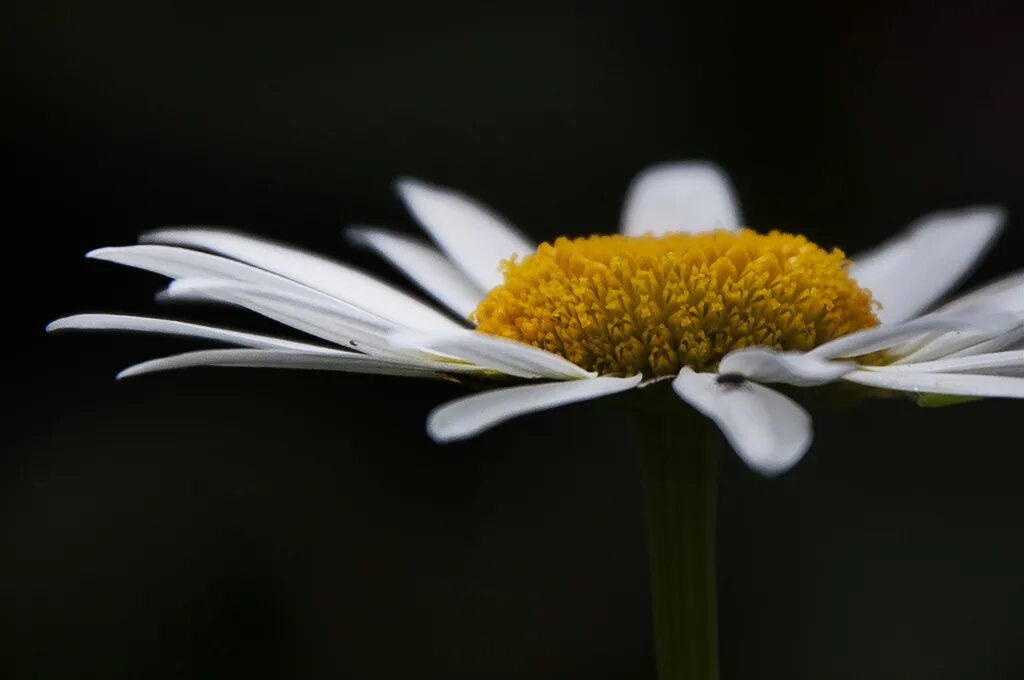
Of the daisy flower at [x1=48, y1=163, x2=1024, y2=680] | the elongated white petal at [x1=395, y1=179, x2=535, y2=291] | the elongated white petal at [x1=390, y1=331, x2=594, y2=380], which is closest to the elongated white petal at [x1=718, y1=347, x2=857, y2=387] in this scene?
the daisy flower at [x1=48, y1=163, x2=1024, y2=680]

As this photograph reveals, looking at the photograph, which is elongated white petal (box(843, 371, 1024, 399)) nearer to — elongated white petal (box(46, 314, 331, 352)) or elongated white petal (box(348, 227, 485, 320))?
elongated white petal (box(46, 314, 331, 352))

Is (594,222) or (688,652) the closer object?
(688,652)

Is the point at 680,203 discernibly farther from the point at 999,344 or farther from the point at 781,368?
the point at 781,368

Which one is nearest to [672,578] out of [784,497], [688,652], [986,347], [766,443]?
[688,652]

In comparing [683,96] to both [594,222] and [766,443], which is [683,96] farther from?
[766,443]

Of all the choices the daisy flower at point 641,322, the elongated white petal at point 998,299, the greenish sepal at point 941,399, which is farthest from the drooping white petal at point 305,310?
the elongated white petal at point 998,299

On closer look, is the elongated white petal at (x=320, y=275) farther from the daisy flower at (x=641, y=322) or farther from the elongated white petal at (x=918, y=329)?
the elongated white petal at (x=918, y=329)
